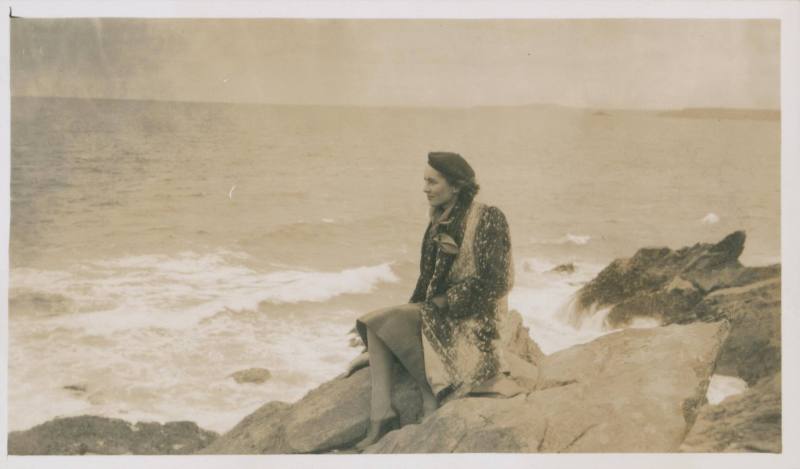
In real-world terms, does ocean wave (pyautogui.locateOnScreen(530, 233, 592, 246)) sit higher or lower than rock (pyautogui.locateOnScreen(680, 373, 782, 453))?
higher

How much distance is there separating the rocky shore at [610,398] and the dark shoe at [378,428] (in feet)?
0.14

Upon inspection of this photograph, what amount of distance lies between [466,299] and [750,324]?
1.59 meters

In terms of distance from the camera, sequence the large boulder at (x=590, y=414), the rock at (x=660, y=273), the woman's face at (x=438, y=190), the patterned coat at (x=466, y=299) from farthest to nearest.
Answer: the rock at (x=660, y=273) < the woman's face at (x=438, y=190) < the patterned coat at (x=466, y=299) < the large boulder at (x=590, y=414)

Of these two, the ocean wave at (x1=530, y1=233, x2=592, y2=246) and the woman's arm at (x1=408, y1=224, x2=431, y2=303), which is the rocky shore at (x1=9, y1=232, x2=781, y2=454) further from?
the woman's arm at (x1=408, y1=224, x2=431, y2=303)

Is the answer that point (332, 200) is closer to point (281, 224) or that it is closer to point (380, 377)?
point (281, 224)

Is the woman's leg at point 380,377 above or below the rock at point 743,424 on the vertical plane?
above

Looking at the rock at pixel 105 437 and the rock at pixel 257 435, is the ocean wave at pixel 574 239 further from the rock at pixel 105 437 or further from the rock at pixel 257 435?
the rock at pixel 105 437

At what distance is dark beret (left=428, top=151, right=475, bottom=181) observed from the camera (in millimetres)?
5082

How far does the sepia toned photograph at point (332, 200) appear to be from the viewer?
527 centimetres

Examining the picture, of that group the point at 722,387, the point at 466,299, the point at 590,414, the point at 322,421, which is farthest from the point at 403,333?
the point at 722,387

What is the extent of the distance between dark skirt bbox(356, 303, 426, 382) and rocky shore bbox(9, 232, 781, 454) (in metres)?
0.14

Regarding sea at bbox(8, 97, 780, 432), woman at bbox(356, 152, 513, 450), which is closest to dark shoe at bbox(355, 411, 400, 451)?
woman at bbox(356, 152, 513, 450)

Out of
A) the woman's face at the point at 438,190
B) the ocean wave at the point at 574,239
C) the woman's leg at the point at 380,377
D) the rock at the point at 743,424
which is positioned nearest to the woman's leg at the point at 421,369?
the woman's leg at the point at 380,377

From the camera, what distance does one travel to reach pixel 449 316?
4977 mm
